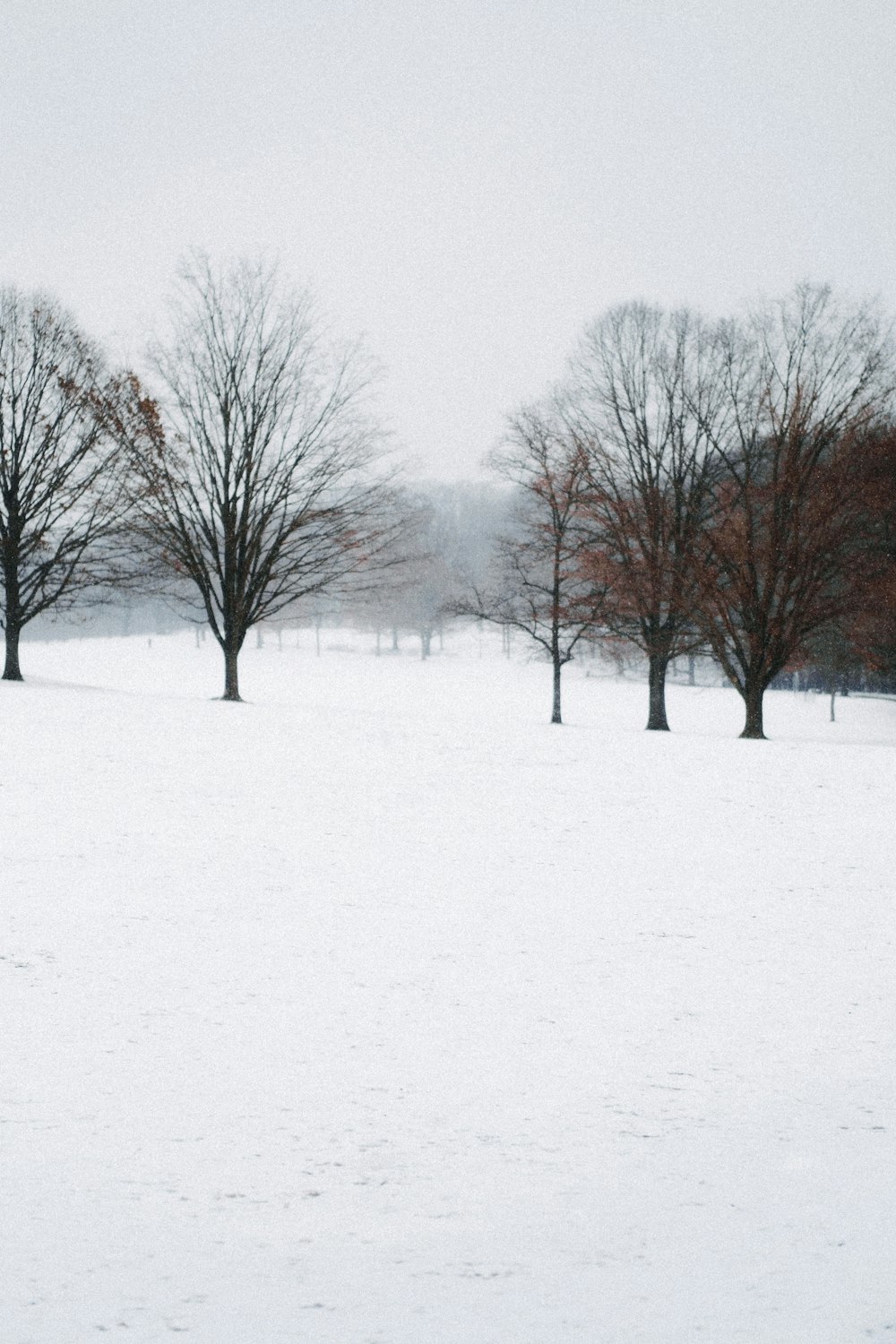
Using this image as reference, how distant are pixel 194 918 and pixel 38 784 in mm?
4645

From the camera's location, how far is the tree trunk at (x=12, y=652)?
2155 centimetres

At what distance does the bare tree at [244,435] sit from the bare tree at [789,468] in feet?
28.3

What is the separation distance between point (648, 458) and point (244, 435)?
409 inches

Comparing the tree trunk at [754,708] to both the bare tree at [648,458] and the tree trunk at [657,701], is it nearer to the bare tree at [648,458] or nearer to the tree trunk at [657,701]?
the bare tree at [648,458]

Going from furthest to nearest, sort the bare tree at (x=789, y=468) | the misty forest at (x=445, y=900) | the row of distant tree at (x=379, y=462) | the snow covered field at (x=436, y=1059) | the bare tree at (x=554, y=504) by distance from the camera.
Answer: the bare tree at (x=554, y=504), the row of distant tree at (x=379, y=462), the bare tree at (x=789, y=468), the misty forest at (x=445, y=900), the snow covered field at (x=436, y=1059)

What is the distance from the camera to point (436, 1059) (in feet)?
18.0

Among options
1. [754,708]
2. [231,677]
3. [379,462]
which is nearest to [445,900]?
[754,708]

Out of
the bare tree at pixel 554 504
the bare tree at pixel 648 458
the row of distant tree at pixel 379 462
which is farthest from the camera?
the bare tree at pixel 554 504

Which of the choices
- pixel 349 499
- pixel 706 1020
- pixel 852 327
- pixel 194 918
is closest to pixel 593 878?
pixel 706 1020

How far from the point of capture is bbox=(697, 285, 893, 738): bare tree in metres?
20.3

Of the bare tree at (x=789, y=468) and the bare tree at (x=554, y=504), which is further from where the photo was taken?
the bare tree at (x=554, y=504)

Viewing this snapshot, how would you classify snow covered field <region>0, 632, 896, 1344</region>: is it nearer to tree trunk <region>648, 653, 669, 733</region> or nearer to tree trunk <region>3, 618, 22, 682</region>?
tree trunk <region>3, 618, 22, 682</region>

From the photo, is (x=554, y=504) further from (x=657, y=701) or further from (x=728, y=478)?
(x=657, y=701)

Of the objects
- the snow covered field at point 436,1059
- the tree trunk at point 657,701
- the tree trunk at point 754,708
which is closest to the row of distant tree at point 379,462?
the tree trunk at point 754,708
